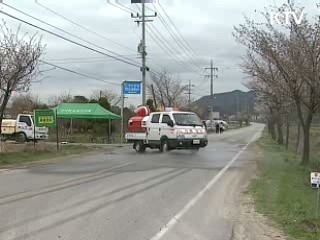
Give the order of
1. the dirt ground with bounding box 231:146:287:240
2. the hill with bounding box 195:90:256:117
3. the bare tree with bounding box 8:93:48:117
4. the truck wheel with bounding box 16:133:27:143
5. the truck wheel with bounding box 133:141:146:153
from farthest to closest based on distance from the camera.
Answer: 1. the hill with bounding box 195:90:256:117
2. the bare tree with bounding box 8:93:48:117
3. the truck wheel with bounding box 16:133:27:143
4. the truck wheel with bounding box 133:141:146:153
5. the dirt ground with bounding box 231:146:287:240

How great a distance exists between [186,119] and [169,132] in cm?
117

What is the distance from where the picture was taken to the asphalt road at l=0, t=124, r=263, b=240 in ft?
27.5

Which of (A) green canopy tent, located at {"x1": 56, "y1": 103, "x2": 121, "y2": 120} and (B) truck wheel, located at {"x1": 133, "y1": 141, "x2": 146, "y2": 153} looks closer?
(B) truck wheel, located at {"x1": 133, "y1": 141, "x2": 146, "y2": 153}

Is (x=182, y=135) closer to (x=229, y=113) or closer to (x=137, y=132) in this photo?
(x=137, y=132)

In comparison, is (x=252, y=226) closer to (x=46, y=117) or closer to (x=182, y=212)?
(x=182, y=212)

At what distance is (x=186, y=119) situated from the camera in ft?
90.5

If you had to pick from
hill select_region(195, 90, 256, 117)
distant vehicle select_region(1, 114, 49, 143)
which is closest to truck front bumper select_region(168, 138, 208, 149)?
distant vehicle select_region(1, 114, 49, 143)

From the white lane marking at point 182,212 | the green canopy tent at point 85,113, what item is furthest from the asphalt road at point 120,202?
the green canopy tent at point 85,113

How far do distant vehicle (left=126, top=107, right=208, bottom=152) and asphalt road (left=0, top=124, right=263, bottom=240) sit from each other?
717cm

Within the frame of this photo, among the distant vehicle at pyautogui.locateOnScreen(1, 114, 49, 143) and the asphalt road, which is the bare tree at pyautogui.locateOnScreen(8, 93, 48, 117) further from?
the asphalt road

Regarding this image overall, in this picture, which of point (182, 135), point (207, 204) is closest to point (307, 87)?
point (182, 135)

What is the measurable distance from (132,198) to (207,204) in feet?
5.75

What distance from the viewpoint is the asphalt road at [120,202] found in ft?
27.5

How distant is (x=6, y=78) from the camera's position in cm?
2325
